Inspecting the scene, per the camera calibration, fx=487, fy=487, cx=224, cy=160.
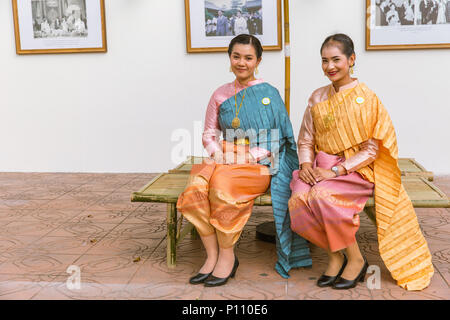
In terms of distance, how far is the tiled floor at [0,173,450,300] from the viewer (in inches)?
94.5

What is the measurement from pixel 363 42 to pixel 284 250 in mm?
3106

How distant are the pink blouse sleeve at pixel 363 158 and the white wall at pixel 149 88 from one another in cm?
267

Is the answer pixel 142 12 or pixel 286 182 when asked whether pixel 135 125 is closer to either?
pixel 142 12

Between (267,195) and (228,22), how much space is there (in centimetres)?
290

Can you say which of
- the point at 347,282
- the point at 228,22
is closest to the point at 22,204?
the point at 228,22

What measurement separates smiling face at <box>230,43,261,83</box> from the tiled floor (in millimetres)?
1087

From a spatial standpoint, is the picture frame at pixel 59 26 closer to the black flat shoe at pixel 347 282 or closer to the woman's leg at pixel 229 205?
the woman's leg at pixel 229 205

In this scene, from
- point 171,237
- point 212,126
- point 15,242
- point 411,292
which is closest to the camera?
point 411,292

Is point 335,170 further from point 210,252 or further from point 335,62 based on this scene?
point 210,252

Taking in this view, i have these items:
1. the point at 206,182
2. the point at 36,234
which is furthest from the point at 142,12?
the point at 206,182

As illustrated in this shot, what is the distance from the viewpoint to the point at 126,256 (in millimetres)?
2926

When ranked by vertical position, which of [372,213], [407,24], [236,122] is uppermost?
[407,24]

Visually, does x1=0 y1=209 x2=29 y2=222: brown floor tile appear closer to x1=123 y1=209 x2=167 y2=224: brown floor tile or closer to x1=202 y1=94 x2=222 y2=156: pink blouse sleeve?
x1=123 y1=209 x2=167 y2=224: brown floor tile

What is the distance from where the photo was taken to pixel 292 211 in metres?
2.49
